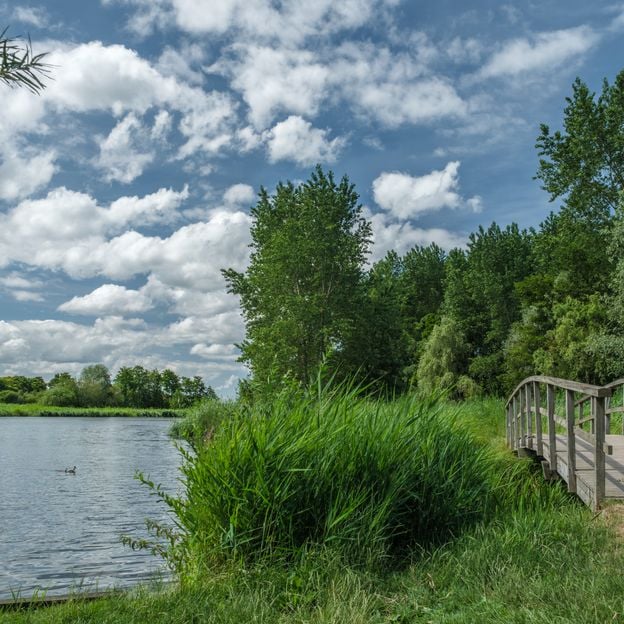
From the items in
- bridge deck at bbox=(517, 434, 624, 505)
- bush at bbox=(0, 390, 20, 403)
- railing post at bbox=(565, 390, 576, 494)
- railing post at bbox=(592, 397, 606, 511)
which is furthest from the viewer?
bush at bbox=(0, 390, 20, 403)

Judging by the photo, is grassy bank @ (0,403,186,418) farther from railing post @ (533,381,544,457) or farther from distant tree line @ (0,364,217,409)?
railing post @ (533,381,544,457)

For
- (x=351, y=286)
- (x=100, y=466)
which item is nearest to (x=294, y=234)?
(x=351, y=286)

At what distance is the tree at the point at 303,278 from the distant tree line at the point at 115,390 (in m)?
67.8

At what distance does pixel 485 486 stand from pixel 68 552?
7258 millimetres

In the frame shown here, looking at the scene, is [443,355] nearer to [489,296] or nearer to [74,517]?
[489,296]

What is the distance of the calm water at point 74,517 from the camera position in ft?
31.4

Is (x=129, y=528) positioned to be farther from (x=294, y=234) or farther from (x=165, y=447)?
(x=294, y=234)

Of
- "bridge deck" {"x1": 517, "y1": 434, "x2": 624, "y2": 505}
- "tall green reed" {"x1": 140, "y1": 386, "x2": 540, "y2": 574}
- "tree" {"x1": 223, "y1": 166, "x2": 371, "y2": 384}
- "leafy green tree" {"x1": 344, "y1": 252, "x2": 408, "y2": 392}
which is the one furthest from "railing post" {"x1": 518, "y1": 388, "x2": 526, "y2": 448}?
"leafy green tree" {"x1": 344, "y1": 252, "x2": 408, "y2": 392}

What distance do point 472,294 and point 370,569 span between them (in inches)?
2082

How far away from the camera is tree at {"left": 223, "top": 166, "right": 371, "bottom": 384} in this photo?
130 ft

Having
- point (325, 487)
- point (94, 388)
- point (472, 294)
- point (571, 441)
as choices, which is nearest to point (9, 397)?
point (94, 388)

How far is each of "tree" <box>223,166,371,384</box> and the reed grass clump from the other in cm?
2905

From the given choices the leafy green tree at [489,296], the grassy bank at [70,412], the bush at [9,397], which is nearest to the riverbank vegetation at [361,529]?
the leafy green tree at [489,296]

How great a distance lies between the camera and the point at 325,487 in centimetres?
669
